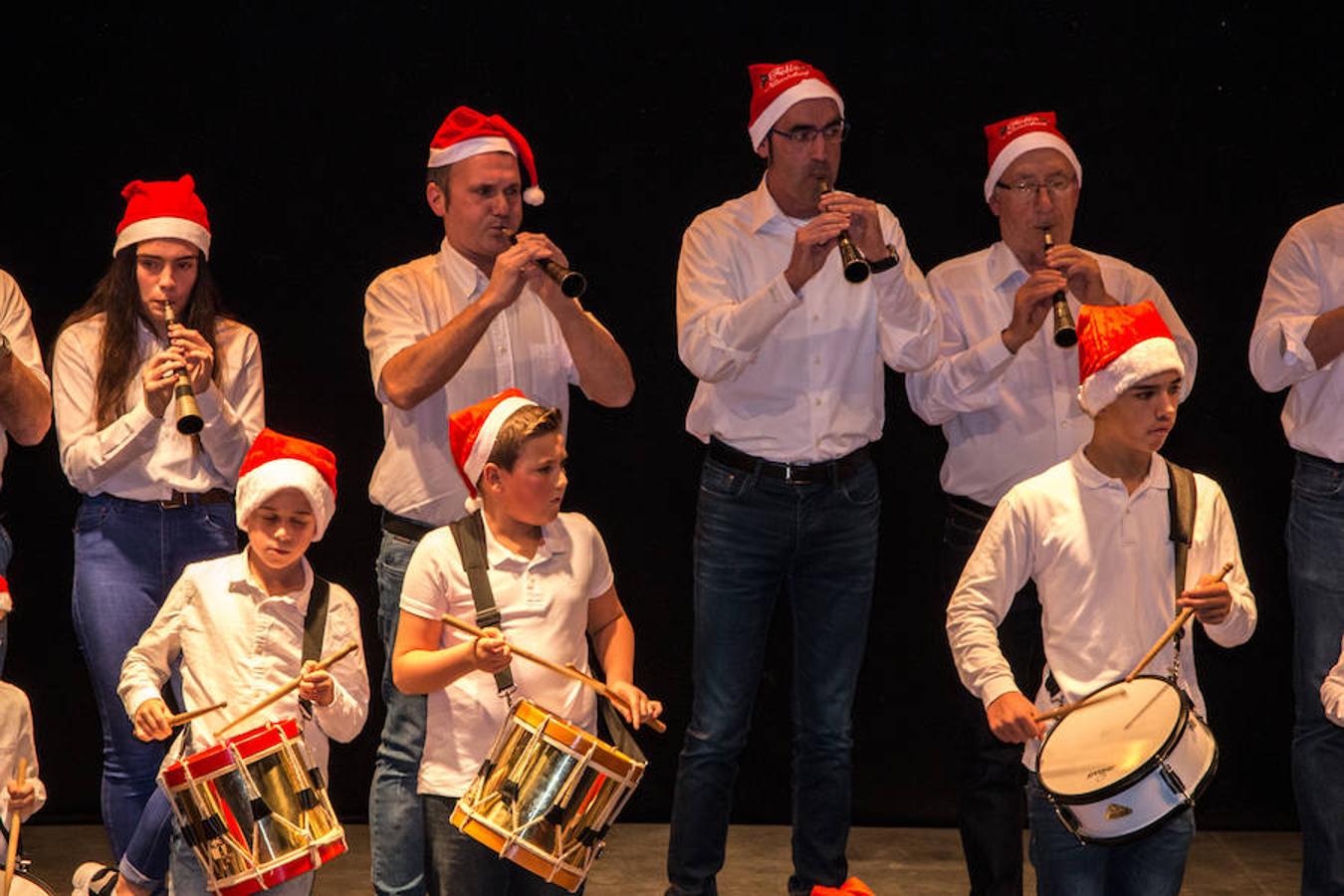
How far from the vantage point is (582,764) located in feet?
11.7

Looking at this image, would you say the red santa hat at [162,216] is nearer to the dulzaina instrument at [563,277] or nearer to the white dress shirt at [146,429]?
the white dress shirt at [146,429]

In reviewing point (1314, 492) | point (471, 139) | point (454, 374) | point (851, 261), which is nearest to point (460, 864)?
point (454, 374)

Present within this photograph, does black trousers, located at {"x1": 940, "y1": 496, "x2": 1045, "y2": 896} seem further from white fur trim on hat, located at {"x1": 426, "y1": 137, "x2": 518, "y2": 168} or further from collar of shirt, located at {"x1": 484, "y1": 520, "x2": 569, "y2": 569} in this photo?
white fur trim on hat, located at {"x1": 426, "y1": 137, "x2": 518, "y2": 168}

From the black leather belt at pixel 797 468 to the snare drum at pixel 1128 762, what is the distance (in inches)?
42.4

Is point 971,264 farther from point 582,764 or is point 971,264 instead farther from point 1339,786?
point 582,764

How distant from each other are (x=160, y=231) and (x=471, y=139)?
0.74m

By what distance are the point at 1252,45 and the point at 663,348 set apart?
5.97ft

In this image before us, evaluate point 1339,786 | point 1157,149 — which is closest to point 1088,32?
point 1157,149

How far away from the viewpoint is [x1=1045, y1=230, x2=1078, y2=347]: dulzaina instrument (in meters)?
4.12

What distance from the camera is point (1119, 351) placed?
3768mm

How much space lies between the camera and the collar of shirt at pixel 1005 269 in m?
4.65

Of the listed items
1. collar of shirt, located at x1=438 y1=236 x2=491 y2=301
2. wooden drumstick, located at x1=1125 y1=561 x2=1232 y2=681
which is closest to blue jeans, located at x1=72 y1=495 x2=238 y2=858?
collar of shirt, located at x1=438 y1=236 x2=491 y2=301

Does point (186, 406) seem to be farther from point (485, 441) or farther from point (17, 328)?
point (485, 441)

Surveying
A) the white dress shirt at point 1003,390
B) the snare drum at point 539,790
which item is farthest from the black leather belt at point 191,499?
the white dress shirt at point 1003,390
